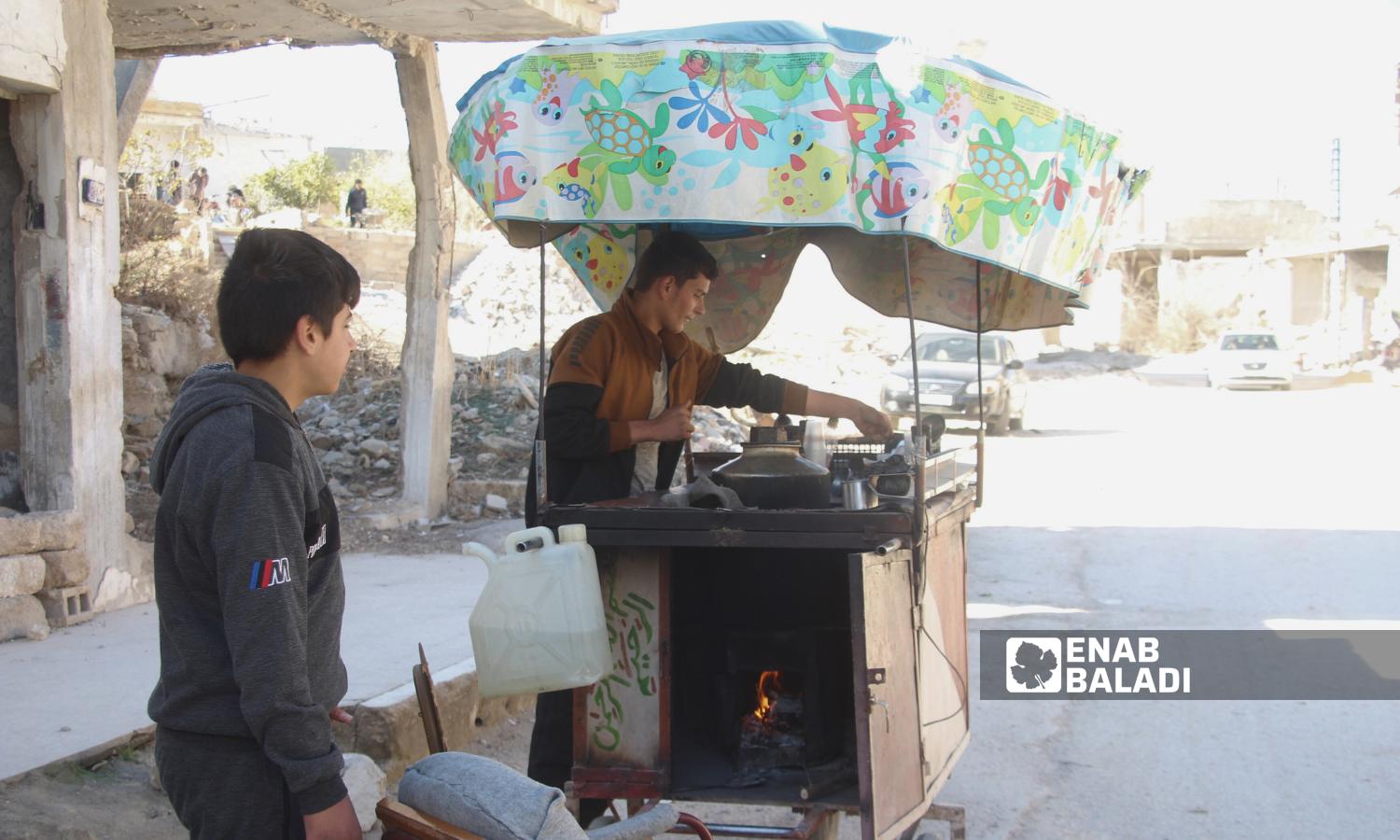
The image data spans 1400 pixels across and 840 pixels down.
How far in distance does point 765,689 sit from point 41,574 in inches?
151

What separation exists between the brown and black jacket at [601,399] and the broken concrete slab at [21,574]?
3067mm

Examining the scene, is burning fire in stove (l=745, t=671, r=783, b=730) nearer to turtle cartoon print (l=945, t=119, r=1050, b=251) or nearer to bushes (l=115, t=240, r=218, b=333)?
turtle cartoon print (l=945, t=119, r=1050, b=251)

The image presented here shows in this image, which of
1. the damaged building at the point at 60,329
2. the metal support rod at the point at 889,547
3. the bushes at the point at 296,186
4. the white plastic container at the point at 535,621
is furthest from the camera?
the bushes at the point at 296,186

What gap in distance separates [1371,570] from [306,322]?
8.42 meters

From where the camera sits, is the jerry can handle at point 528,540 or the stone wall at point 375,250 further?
the stone wall at point 375,250

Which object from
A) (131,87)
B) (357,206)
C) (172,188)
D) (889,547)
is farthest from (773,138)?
(357,206)

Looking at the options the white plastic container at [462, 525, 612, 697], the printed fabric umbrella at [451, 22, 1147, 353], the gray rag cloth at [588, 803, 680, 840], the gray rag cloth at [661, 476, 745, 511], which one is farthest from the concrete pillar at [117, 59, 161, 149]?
the gray rag cloth at [588, 803, 680, 840]

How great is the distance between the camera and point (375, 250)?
894 inches

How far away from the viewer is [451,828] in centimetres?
203

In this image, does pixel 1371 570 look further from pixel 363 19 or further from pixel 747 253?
pixel 363 19

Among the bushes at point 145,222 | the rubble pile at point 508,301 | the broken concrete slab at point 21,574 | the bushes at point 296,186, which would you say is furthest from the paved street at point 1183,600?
the bushes at point 296,186

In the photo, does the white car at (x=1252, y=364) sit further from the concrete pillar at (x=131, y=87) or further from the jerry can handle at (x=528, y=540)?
the jerry can handle at (x=528, y=540)

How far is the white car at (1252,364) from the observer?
2673cm

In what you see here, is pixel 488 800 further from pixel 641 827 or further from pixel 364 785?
pixel 364 785
